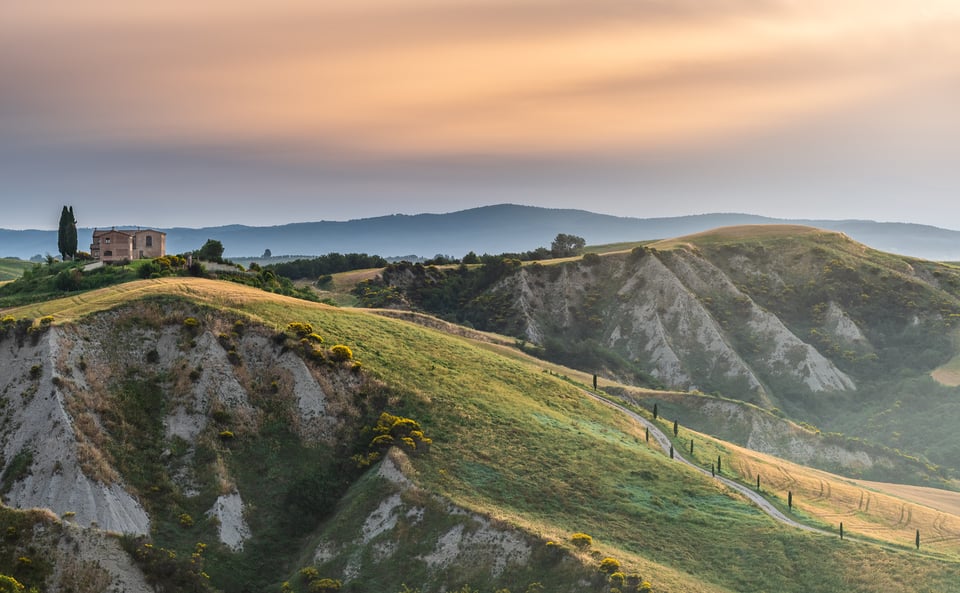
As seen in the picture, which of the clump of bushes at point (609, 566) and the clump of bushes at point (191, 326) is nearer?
the clump of bushes at point (609, 566)

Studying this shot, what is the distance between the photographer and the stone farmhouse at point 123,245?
9112 cm

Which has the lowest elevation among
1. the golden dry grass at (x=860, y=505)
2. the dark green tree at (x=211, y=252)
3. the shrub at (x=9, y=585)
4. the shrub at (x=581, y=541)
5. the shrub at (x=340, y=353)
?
the golden dry grass at (x=860, y=505)

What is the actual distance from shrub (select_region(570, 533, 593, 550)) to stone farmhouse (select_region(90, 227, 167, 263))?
64.9 meters

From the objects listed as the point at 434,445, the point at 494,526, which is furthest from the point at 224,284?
the point at 494,526

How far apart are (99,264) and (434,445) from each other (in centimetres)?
4717

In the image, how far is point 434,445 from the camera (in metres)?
61.9

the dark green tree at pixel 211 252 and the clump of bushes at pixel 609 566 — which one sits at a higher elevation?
the dark green tree at pixel 211 252

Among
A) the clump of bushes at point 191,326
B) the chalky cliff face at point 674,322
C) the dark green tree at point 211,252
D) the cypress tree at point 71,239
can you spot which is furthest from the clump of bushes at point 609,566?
the chalky cliff face at point 674,322

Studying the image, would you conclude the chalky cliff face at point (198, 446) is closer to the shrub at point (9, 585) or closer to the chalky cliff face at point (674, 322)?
the shrub at point (9, 585)

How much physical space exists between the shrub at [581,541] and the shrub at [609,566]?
2.24 m

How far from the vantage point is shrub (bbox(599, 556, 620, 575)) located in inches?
1864

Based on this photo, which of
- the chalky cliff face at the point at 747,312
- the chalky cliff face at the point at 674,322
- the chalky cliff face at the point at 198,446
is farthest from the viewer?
the chalky cliff face at the point at 747,312

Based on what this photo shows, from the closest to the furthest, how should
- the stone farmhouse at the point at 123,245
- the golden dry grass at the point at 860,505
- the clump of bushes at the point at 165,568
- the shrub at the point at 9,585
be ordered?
the shrub at the point at 9,585 → the clump of bushes at the point at 165,568 → the golden dry grass at the point at 860,505 → the stone farmhouse at the point at 123,245

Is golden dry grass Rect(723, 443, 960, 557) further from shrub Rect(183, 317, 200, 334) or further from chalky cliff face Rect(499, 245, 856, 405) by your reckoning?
shrub Rect(183, 317, 200, 334)
